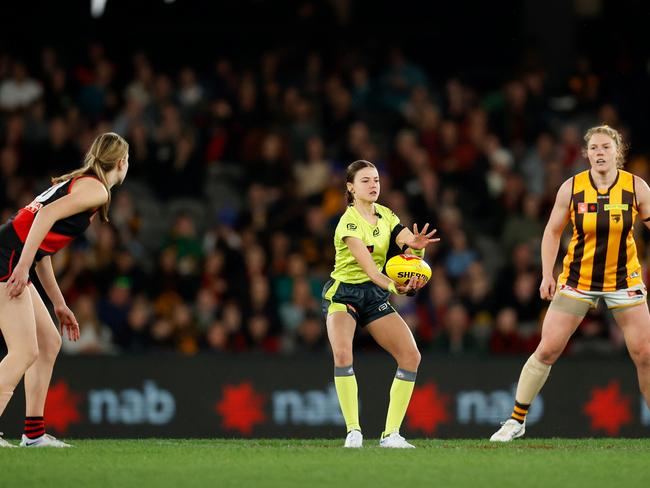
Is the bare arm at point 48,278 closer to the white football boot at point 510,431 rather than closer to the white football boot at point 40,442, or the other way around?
the white football boot at point 40,442

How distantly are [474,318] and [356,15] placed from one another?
691cm

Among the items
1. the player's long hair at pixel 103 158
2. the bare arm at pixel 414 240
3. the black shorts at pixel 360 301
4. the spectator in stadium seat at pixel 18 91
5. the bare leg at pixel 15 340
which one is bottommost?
the bare leg at pixel 15 340

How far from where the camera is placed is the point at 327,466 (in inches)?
293

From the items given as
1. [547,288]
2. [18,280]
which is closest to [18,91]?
[18,280]

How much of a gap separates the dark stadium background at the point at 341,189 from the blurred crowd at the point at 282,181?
4 cm

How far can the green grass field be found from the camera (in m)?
6.80

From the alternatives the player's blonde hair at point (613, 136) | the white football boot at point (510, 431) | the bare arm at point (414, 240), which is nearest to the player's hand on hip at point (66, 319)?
the bare arm at point (414, 240)

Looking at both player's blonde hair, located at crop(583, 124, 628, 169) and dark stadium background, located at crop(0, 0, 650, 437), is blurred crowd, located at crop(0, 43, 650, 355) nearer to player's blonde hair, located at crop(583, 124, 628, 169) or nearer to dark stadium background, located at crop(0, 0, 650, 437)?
A: dark stadium background, located at crop(0, 0, 650, 437)

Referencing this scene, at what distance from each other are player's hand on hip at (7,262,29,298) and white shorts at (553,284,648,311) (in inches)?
142

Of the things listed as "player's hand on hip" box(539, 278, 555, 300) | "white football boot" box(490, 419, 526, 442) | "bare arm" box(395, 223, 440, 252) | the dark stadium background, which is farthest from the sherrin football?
the dark stadium background

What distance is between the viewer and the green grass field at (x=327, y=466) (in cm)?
680

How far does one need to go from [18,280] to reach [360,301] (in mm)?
2285

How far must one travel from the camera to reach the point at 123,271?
13.7m

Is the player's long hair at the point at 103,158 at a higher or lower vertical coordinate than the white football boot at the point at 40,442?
higher
